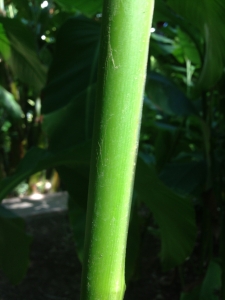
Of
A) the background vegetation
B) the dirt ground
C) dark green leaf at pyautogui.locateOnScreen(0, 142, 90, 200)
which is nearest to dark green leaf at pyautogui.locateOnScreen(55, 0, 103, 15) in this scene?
the background vegetation

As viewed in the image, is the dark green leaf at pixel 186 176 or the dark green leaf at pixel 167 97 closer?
the dark green leaf at pixel 167 97

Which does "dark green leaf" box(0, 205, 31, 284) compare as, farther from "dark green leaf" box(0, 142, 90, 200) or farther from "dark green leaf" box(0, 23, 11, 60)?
"dark green leaf" box(0, 23, 11, 60)

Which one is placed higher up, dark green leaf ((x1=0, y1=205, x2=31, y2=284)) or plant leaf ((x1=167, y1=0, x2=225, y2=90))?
plant leaf ((x1=167, y1=0, x2=225, y2=90))

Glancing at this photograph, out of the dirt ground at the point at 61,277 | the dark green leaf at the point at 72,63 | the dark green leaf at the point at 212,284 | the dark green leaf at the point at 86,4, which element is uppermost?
the dark green leaf at the point at 86,4

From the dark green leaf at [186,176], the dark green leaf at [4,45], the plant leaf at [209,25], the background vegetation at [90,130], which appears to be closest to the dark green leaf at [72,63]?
the background vegetation at [90,130]

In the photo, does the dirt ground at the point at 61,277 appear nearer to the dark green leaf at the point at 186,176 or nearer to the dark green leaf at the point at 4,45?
the dark green leaf at the point at 186,176

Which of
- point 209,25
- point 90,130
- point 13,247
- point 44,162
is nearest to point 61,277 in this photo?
point 13,247

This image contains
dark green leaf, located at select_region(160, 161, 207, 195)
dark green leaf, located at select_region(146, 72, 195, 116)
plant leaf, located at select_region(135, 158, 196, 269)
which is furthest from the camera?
dark green leaf, located at select_region(160, 161, 207, 195)
